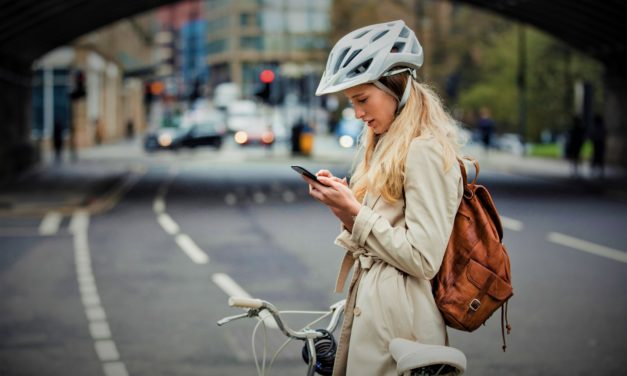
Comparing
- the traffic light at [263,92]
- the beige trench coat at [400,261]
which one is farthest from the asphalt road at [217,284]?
the traffic light at [263,92]

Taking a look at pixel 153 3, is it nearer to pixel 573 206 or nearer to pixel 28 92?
pixel 28 92

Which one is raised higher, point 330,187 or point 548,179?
point 330,187

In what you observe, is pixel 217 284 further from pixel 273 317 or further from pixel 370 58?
pixel 370 58

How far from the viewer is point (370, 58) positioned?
3.14m

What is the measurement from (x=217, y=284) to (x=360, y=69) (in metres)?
7.63

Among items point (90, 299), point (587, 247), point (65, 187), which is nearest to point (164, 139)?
point (65, 187)

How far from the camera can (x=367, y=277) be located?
10.7 feet

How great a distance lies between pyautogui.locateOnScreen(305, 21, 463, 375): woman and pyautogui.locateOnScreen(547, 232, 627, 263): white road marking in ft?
31.4

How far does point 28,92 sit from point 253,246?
21234 millimetres

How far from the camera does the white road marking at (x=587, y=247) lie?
41.7ft

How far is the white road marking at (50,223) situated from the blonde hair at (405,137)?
13.3 metres

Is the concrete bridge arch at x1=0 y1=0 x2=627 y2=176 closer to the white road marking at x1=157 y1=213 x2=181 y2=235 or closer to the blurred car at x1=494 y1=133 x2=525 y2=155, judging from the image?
the white road marking at x1=157 y1=213 x2=181 y2=235

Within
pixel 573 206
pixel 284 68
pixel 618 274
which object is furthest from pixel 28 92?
pixel 284 68

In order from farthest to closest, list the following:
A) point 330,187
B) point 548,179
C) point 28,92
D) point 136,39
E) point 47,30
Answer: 1. point 136,39
2. point 28,92
3. point 47,30
4. point 548,179
5. point 330,187
